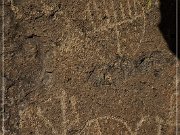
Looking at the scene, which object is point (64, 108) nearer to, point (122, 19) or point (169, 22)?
point (122, 19)

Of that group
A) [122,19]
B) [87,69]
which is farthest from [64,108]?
[122,19]

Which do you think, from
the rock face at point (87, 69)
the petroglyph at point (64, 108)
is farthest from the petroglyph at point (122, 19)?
the petroglyph at point (64, 108)

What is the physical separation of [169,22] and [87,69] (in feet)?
1.53

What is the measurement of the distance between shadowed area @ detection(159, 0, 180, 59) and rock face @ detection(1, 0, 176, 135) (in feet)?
0.11

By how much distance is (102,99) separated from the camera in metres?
2.11

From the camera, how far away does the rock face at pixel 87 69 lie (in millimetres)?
2027

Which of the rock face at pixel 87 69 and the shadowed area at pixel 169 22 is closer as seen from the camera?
the rock face at pixel 87 69

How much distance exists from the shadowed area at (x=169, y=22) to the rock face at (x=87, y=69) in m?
0.03

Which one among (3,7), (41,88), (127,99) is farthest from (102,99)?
(3,7)

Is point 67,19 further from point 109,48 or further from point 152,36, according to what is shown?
point 152,36

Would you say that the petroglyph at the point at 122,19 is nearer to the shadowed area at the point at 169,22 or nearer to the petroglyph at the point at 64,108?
the shadowed area at the point at 169,22

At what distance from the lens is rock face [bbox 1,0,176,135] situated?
2027mm

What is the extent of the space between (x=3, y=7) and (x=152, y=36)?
0.71 m

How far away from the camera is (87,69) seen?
2096 mm
